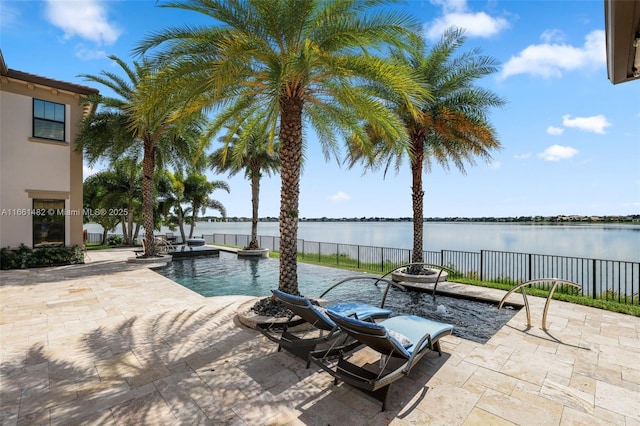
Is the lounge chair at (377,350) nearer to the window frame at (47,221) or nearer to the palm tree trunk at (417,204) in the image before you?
the palm tree trunk at (417,204)

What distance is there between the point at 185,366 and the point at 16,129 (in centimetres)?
1479

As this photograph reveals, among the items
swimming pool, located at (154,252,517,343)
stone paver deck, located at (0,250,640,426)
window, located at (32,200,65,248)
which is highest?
window, located at (32,200,65,248)

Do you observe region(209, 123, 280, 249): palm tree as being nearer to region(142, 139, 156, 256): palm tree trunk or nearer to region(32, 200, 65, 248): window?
region(142, 139, 156, 256): palm tree trunk

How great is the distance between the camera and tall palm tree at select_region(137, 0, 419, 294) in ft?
17.9

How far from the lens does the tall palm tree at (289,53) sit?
5.47 metres

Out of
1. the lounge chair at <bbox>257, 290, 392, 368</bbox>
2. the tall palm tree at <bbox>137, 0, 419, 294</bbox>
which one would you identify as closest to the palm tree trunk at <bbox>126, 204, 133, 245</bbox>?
the tall palm tree at <bbox>137, 0, 419, 294</bbox>

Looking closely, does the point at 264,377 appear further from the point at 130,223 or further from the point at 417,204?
the point at 130,223

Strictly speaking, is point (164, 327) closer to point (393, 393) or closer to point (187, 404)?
point (187, 404)

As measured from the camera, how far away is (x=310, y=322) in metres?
4.65

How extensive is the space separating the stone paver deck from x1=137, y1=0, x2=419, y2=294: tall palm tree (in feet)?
8.15

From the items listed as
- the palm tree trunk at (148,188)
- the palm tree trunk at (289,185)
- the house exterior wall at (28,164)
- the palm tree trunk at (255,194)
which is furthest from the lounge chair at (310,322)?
the palm tree trunk at (255,194)

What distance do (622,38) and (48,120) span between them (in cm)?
1849

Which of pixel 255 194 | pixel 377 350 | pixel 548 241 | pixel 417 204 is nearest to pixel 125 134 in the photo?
pixel 255 194

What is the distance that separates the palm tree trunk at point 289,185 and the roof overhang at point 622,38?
198 inches
